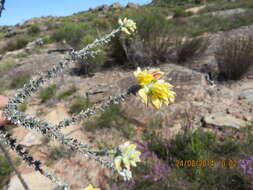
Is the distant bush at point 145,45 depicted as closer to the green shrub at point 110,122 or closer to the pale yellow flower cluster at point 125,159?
the green shrub at point 110,122

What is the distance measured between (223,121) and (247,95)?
119 cm

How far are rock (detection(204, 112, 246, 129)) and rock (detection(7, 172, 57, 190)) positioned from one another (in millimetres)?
2464

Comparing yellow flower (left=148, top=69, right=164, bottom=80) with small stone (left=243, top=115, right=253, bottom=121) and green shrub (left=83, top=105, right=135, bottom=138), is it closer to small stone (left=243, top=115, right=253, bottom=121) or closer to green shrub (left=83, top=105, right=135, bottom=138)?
green shrub (left=83, top=105, right=135, bottom=138)

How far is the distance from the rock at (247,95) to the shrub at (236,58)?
0.65 metres

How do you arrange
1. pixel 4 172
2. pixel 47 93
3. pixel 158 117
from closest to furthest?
pixel 4 172 → pixel 158 117 → pixel 47 93

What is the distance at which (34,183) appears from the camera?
113 inches

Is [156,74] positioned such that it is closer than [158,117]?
Yes

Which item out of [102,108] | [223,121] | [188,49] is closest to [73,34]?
[188,49]

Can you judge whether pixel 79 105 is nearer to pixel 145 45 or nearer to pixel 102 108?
pixel 145 45

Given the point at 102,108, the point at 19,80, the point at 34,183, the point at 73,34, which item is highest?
the point at 73,34

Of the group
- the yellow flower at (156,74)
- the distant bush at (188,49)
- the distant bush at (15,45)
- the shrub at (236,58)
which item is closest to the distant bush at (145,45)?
the distant bush at (188,49)

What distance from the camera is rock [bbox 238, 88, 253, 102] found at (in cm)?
392

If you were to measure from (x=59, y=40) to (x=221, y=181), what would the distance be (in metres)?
13.9

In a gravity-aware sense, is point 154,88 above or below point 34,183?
above
